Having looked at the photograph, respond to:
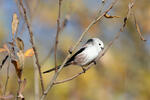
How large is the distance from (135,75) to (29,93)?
2396 millimetres

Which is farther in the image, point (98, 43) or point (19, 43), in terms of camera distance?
point (98, 43)

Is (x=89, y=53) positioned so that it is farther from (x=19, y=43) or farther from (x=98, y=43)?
(x=19, y=43)

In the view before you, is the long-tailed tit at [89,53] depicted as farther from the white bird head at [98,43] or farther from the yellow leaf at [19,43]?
the yellow leaf at [19,43]

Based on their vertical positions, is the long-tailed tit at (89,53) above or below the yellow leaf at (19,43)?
above

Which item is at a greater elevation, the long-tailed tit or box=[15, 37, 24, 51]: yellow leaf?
the long-tailed tit

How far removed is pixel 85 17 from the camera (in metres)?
6.21

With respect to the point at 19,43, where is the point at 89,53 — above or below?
above

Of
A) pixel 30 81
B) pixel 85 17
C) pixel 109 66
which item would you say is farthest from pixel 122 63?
pixel 30 81

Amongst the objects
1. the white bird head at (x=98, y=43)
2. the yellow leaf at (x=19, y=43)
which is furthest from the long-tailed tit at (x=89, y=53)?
the yellow leaf at (x=19, y=43)

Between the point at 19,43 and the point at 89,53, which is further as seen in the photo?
the point at 89,53

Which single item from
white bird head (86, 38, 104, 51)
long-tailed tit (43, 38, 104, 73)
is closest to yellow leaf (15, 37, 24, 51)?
long-tailed tit (43, 38, 104, 73)

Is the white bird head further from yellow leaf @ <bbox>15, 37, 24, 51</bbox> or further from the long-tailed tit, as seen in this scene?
yellow leaf @ <bbox>15, 37, 24, 51</bbox>

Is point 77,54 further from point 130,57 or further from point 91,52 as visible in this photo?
point 130,57

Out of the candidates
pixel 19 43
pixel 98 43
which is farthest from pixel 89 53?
pixel 19 43
